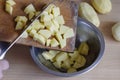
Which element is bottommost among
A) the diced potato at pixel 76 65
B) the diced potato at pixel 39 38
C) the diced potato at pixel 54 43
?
the diced potato at pixel 76 65

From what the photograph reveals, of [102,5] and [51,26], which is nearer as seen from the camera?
[51,26]

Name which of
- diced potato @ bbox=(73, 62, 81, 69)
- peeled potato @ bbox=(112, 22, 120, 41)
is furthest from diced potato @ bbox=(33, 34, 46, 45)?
peeled potato @ bbox=(112, 22, 120, 41)

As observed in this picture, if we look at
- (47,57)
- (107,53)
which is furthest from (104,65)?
(47,57)

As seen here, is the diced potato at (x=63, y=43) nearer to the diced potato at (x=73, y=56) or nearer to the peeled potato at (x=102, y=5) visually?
the diced potato at (x=73, y=56)

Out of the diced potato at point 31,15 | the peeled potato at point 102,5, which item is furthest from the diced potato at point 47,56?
the peeled potato at point 102,5

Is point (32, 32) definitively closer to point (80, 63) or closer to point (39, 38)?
point (39, 38)

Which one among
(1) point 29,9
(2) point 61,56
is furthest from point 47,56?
(1) point 29,9
